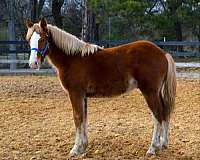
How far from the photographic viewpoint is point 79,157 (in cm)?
489

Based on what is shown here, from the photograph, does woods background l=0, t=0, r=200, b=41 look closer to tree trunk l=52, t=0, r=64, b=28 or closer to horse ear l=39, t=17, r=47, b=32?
tree trunk l=52, t=0, r=64, b=28

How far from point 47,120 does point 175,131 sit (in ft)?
6.96

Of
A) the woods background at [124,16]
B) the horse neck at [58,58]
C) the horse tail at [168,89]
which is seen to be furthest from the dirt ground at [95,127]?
the woods background at [124,16]

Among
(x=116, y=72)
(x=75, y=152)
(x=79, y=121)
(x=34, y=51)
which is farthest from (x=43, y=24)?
(x=75, y=152)

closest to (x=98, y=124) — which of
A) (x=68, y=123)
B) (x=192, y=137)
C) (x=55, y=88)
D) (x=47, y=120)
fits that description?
(x=68, y=123)

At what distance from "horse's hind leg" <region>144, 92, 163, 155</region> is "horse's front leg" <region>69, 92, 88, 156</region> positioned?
0.78m

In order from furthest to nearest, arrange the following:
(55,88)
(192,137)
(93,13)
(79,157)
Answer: (93,13) → (55,88) → (192,137) → (79,157)

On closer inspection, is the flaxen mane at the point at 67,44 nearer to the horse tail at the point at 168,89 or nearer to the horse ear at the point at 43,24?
the horse ear at the point at 43,24

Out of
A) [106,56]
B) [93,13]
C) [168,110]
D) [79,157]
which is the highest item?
[93,13]

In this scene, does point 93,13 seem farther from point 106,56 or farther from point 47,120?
point 106,56

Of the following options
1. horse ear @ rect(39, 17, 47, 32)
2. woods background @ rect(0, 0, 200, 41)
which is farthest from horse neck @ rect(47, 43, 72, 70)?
woods background @ rect(0, 0, 200, 41)

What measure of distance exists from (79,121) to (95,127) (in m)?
1.24

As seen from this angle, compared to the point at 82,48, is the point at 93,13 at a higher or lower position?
higher

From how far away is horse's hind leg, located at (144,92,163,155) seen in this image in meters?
4.98
